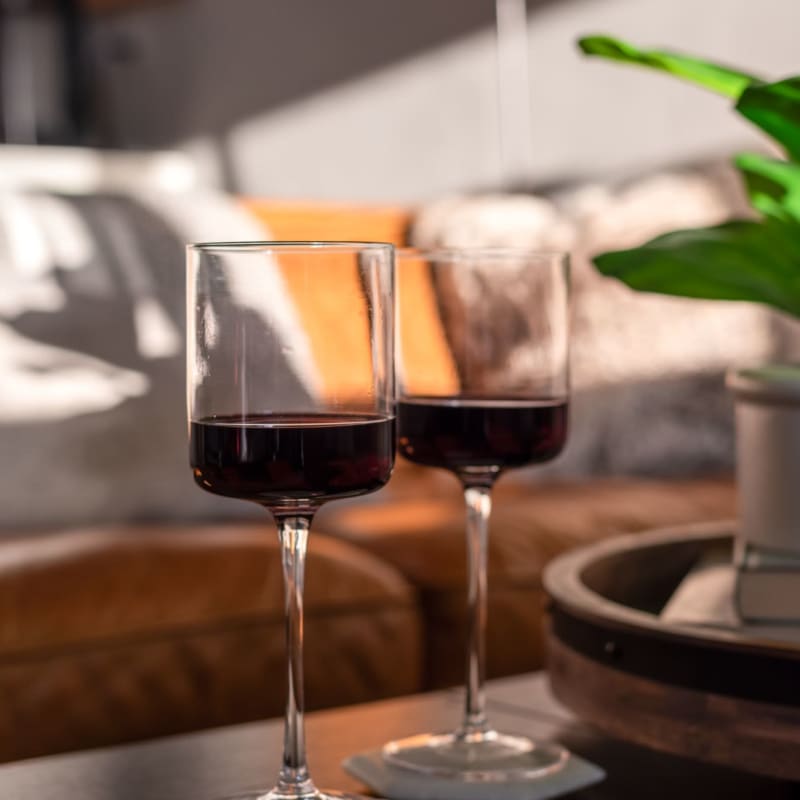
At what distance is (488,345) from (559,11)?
2.55 m

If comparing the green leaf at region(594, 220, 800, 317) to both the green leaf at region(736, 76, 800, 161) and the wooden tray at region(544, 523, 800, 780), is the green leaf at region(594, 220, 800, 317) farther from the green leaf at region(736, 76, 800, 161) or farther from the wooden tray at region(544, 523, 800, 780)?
the wooden tray at region(544, 523, 800, 780)

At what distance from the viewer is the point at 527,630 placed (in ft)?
5.82

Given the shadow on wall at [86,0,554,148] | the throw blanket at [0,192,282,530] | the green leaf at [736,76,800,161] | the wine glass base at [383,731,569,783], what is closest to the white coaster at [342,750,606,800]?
the wine glass base at [383,731,569,783]

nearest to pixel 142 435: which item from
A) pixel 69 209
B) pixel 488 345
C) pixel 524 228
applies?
pixel 69 209

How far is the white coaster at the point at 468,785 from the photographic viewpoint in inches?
32.3

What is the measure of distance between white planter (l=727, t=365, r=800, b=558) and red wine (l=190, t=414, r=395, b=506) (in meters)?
0.35

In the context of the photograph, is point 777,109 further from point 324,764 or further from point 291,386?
point 324,764

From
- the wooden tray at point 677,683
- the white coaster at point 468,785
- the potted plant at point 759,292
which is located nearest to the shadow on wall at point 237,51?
the potted plant at point 759,292

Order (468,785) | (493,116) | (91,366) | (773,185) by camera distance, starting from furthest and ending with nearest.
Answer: (493,116)
(91,366)
(773,185)
(468,785)

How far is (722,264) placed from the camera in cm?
96

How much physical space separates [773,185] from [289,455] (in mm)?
520

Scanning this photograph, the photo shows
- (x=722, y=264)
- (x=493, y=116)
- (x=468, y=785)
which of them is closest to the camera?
(x=468, y=785)

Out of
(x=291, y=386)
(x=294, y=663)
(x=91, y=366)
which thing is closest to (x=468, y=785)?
(x=294, y=663)

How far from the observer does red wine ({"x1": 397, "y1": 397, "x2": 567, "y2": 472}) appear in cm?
90
